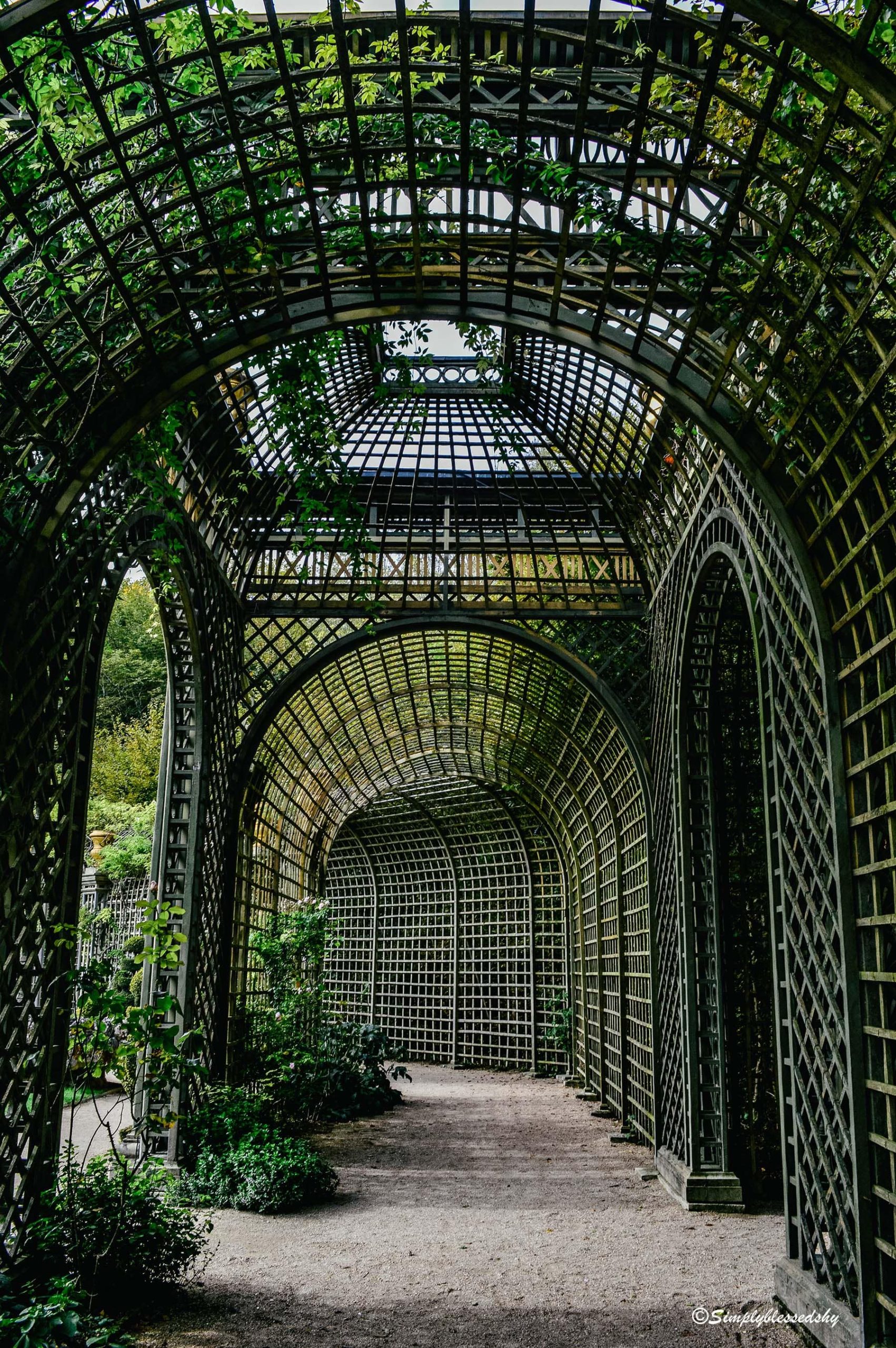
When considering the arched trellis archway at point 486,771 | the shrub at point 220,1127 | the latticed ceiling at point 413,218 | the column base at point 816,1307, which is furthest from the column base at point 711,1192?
the latticed ceiling at point 413,218

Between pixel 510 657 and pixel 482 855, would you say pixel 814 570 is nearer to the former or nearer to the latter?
pixel 510 657

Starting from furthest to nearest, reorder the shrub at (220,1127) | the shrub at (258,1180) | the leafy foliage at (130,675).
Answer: the leafy foliage at (130,675) < the shrub at (220,1127) < the shrub at (258,1180)

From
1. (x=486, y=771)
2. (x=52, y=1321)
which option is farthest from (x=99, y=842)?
(x=52, y=1321)

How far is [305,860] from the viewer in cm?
1430

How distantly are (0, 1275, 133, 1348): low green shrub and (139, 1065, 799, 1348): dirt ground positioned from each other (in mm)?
513

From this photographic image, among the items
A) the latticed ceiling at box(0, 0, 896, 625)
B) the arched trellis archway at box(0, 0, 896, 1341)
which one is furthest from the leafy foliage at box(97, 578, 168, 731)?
the latticed ceiling at box(0, 0, 896, 625)

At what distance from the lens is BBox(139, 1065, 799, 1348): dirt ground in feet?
15.3

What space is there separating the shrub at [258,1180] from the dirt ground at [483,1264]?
0.13 metres

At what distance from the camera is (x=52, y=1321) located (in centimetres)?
367

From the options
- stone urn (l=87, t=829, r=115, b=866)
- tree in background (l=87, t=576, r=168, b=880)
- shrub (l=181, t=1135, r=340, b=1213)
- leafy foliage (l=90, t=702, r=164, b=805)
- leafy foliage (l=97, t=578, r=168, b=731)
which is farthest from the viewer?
leafy foliage (l=97, t=578, r=168, b=731)

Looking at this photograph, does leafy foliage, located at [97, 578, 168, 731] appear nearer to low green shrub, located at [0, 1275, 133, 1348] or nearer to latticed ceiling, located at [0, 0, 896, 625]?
latticed ceiling, located at [0, 0, 896, 625]

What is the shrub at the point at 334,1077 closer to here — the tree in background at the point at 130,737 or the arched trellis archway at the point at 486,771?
the arched trellis archway at the point at 486,771

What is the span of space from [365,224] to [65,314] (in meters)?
1.33

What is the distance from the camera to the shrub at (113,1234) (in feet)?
14.8
